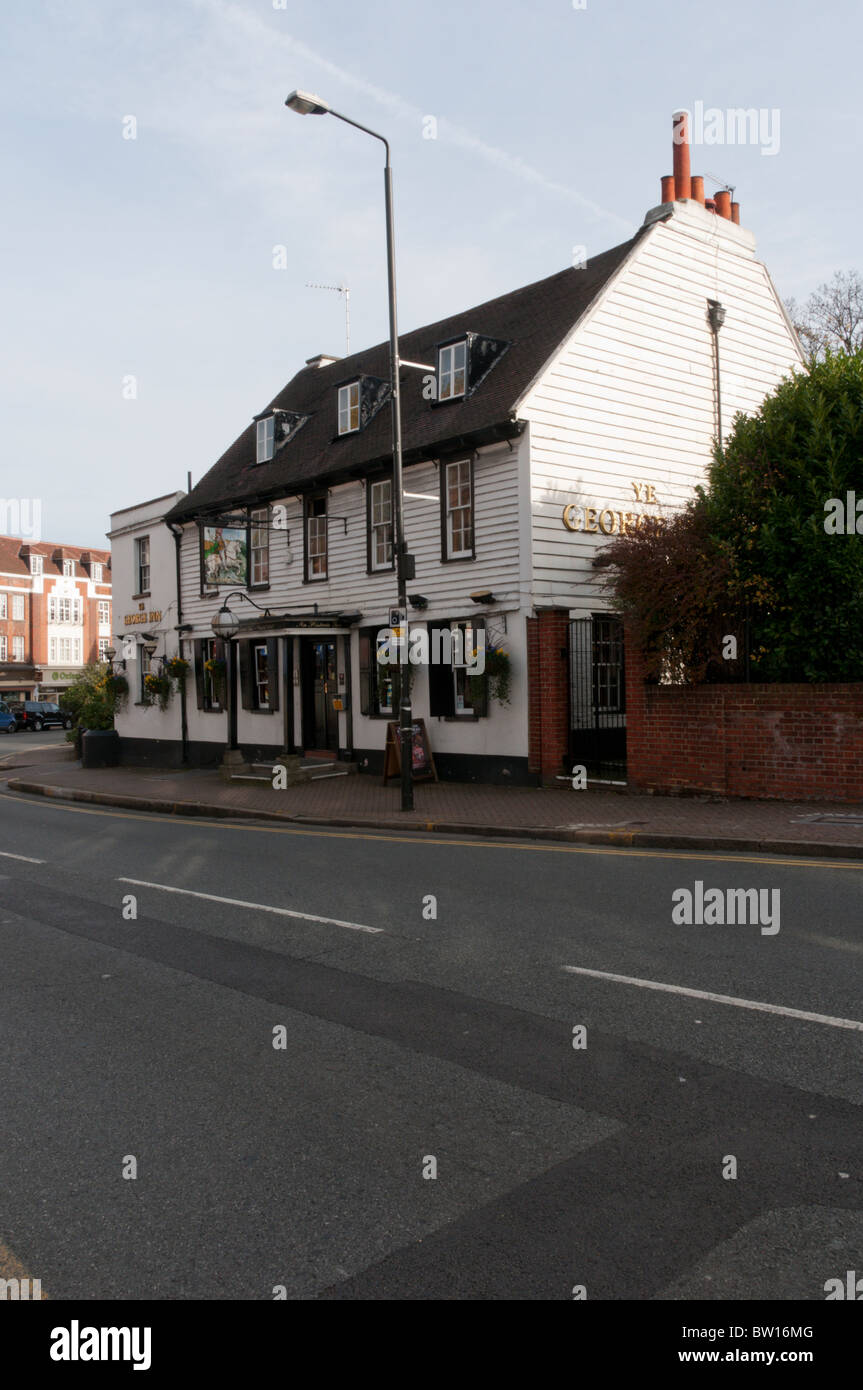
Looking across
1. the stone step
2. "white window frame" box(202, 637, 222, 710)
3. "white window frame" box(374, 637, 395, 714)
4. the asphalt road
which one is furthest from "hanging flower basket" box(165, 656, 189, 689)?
the asphalt road

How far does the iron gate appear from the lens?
17406 millimetres

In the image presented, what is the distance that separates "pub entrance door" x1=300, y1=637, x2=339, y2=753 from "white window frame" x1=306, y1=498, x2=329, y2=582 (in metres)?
1.47

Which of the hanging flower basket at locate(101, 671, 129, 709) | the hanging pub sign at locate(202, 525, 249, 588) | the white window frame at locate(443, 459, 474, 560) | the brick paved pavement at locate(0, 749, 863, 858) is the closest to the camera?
the brick paved pavement at locate(0, 749, 863, 858)

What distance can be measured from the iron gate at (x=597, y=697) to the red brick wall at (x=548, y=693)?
204 mm

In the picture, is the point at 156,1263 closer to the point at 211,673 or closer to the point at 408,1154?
the point at 408,1154

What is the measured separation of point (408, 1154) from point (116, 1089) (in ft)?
5.28

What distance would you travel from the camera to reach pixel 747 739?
13.9 metres

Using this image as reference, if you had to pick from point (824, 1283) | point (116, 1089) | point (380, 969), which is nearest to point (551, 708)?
point (380, 969)

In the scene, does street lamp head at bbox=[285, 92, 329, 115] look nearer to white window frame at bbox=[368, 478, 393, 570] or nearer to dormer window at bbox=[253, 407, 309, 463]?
white window frame at bbox=[368, 478, 393, 570]

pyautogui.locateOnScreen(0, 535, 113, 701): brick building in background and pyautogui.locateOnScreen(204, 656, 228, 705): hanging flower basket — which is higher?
pyautogui.locateOnScreen(0, 535, 113, 701): brick building in background

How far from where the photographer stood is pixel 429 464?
1939cm

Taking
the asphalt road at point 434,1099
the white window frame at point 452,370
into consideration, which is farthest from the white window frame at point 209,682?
the asphalt road at point 434,1099

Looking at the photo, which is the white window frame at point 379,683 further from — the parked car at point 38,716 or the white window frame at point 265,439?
the parked car at point 38,716

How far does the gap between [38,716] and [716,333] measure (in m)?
45.1
